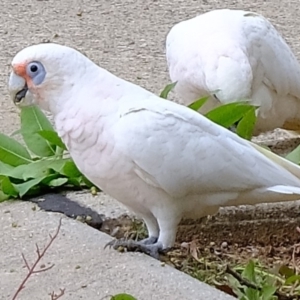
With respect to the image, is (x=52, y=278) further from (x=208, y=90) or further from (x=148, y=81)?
(x=148, y=81)

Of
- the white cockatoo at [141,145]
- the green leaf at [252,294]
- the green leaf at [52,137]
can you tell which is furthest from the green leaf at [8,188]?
the green leaf at [252,294]

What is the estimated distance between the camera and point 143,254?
225 cm

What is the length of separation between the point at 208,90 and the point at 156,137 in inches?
33.6

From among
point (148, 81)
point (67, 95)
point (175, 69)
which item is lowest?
point (148, 81)

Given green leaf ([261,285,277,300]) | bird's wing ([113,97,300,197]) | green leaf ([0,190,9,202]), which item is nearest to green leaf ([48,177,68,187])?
green leaf ([0,190,9,202])

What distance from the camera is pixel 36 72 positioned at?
2158mm

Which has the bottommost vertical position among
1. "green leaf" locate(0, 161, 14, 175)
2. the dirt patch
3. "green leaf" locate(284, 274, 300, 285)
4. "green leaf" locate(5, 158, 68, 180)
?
the dirt patch

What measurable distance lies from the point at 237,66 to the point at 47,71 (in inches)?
36.4

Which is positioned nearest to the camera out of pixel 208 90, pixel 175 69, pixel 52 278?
pixel 52 278

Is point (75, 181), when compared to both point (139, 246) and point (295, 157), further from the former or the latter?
point (295, 157)

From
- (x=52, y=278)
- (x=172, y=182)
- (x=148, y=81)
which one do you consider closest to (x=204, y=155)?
(x=172, y=182)

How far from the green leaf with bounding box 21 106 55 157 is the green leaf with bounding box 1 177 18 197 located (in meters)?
0.31

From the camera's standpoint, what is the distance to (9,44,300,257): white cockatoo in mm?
2143

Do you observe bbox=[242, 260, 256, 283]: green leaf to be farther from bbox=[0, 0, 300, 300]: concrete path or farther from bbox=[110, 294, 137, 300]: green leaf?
bbox=[110, 294, 137, 300]: green leaf
